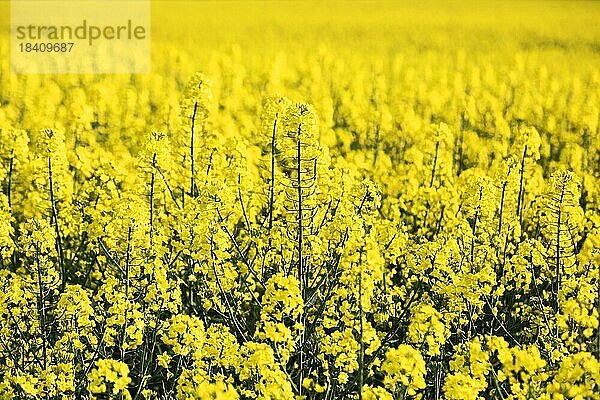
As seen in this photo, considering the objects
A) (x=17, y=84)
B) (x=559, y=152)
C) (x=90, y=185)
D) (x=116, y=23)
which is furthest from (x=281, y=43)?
(x=90, y=185)

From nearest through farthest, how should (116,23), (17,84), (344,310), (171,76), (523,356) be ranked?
(523,356) < (344,310) < (17,84) < (171,76) < (116,23)

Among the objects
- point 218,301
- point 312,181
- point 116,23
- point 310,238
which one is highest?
point 116,23

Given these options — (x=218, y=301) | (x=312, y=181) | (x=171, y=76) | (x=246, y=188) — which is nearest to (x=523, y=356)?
(x=312, y=181)

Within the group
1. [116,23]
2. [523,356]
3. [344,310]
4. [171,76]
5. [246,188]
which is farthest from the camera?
[116,23]

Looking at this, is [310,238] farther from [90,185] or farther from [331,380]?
[90,185]

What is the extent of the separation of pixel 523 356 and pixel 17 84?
9.59 meters

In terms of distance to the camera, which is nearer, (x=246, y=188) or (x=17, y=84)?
(x=246, y=188)

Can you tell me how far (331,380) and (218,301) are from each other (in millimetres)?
731

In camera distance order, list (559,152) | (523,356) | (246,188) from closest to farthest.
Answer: (523,356) < (246,188) < (559,152)

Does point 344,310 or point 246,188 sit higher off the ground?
point 246,188

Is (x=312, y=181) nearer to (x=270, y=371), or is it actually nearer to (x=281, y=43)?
(x=270, y=371)

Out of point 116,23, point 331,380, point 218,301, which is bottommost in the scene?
point 331,380

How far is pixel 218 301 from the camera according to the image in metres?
4.68

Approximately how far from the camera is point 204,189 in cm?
511
